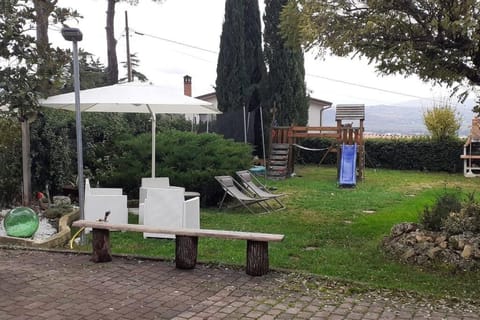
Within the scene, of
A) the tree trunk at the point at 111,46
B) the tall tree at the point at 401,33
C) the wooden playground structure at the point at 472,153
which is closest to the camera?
the tall tree at the point at 401,33

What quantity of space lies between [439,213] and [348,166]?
8.81 metres

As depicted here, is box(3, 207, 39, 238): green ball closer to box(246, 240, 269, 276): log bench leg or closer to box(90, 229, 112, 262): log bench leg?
box(90, 229, 112, 262): log bench leg

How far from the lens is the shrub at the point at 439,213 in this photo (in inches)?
239

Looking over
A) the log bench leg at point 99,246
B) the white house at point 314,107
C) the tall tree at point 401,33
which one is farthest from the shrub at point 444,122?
the log bench leg at point 99,246

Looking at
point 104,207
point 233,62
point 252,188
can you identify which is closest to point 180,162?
point 252,188

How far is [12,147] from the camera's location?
918 cm

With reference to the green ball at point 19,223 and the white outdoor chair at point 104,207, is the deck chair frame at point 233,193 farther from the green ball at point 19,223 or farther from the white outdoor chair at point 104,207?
the green ball at point 19,223

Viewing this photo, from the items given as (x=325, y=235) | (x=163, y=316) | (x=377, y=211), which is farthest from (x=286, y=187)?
(x=163, y=316)

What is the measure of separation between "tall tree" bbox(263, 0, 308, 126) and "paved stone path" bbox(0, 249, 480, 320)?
14504 millimetres

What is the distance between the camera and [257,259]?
515cm

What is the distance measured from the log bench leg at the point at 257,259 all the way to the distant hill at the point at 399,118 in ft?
46.9

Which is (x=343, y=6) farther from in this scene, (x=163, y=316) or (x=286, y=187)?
(x=286, y=187)

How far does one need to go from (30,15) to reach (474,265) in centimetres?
753

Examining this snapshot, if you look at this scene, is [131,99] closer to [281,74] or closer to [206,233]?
[206,233]
